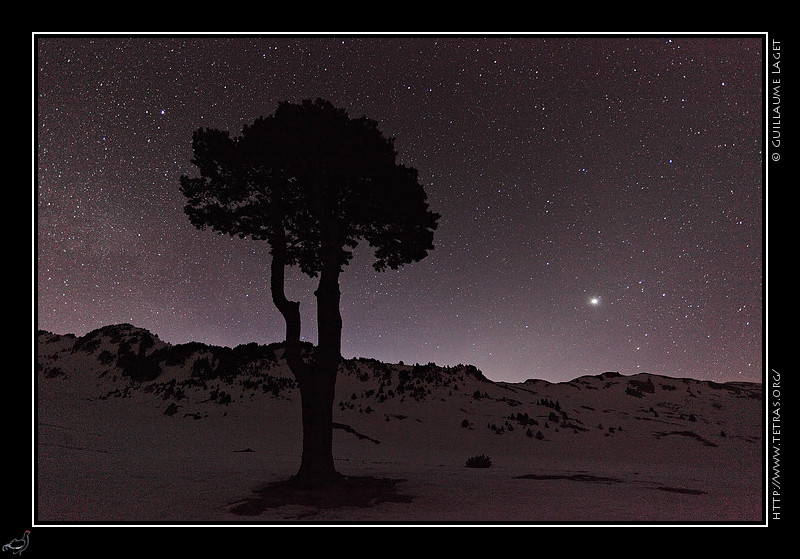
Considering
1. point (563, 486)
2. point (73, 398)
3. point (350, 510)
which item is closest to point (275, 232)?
point (350, 510)

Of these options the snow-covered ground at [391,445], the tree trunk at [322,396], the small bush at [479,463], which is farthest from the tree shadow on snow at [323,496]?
the small bush at [479,463]

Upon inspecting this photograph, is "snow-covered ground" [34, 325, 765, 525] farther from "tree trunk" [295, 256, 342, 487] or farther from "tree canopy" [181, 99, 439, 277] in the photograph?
"tree canopy" [181, 99, 439, 277]

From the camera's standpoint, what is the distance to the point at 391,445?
24.8 metres

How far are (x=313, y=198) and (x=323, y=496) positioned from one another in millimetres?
7250

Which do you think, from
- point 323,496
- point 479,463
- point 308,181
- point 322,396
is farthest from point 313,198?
point 479,463

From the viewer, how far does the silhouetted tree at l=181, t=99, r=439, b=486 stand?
12.0 metres

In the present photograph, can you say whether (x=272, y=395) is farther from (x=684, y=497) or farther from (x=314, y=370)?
(x=684, y=497)

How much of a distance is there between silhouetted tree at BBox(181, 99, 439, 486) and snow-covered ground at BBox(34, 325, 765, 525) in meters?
2.68

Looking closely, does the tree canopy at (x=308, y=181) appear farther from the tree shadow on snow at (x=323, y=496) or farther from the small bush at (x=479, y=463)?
the small bush at (x=479, y=463)

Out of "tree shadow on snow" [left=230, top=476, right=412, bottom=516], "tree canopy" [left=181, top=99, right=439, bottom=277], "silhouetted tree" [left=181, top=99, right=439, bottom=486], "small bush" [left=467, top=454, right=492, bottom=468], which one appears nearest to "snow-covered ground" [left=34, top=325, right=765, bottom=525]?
"tree shadow on snow" [left=230, top=476, right=412, bottom=516]

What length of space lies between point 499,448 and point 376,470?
11.5 meters

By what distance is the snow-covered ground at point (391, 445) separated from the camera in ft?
32.6

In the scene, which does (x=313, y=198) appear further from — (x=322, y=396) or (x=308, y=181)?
(x=322, y=396)

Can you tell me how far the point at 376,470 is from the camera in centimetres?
1539
